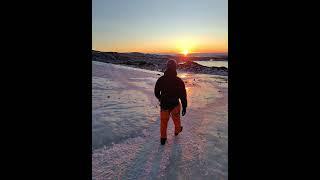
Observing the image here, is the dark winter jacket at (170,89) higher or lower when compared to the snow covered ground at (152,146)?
higher

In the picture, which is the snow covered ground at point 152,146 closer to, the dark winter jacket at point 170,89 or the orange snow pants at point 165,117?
the orange snow pants at point 165,117

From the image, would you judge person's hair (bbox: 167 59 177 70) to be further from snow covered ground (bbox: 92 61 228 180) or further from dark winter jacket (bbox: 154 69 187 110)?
snow covered ground (bbox: 92 61 228 180)

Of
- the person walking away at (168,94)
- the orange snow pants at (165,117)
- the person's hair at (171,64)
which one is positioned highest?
the person's hair at (171,64)

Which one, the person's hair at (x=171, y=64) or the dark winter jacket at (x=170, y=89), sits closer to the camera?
the person's hair at (x=171, y=64)

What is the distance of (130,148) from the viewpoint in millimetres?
5324

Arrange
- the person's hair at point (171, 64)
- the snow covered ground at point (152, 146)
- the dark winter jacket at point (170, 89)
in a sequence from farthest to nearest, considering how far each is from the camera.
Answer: the dark winter jacket at point (170, 89), the person's hair at point (171, 64), the snow covered ground at point (152, 146)

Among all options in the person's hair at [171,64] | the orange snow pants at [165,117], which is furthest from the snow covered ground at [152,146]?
the person's hair at [171,64]

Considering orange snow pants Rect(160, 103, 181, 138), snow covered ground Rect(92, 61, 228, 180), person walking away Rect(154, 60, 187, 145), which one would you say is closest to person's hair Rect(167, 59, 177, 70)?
person walking away Rect(154, 60, 187, 145)

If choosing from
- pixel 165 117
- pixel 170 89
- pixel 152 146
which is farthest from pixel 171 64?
pixel 152 146

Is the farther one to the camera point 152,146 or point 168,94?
point 168,94

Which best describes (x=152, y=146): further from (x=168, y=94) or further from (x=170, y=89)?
(x=170, y=89)

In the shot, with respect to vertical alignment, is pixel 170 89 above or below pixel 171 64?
below

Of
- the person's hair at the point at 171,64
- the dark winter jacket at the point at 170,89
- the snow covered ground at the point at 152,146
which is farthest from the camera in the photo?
the dark winter jacket at the point at 170,89
